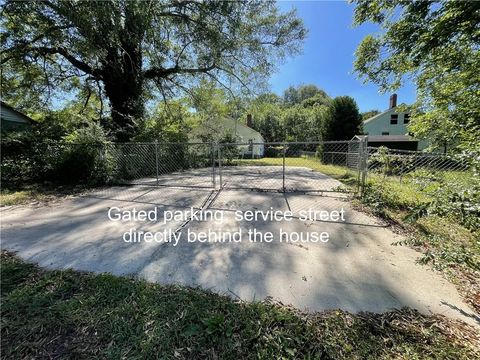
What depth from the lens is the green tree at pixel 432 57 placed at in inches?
185

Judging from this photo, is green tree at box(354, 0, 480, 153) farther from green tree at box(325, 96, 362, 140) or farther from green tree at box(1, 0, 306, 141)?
green tree at box(325, 96, 362, 140)

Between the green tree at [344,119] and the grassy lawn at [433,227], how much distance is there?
12.0 metres

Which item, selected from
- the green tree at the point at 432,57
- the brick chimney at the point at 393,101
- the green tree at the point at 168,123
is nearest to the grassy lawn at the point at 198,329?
the green tree at the point at 432,57

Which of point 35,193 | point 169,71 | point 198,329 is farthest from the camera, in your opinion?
point 169,71

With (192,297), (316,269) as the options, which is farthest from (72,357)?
(316,269)

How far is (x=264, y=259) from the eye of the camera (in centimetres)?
300

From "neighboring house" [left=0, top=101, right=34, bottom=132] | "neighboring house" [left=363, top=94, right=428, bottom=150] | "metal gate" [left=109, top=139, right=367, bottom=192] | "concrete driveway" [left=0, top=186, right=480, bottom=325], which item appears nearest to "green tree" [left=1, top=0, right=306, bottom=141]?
"neighboring house" [left=0, top=101, right=34, bottom=132]

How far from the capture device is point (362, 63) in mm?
6914

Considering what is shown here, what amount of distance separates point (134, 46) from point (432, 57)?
31.9 feet

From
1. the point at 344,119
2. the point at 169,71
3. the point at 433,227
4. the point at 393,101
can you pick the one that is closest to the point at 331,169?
the point at 344,119

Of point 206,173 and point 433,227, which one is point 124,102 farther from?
point 433,227

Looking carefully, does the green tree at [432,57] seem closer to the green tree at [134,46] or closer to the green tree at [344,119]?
the green tree at [134,46]

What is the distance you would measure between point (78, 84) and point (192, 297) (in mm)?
15126

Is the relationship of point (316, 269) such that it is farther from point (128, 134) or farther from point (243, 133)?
point (243, 133)
